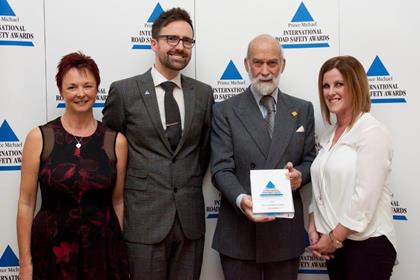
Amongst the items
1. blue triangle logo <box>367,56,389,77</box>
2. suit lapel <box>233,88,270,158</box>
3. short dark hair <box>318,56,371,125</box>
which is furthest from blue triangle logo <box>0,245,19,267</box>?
blue triangle logo <box>367,56,389,77</box>

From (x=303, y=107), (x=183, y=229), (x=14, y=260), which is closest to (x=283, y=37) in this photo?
(x=303, y=107)

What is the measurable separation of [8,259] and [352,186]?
2202 millimetres

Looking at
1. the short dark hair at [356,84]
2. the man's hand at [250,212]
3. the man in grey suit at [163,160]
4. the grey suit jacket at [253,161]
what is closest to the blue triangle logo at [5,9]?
the man in grey suit at [163,160]

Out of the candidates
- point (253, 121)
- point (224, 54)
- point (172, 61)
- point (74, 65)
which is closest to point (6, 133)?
point (74, 65)

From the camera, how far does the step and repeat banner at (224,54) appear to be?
8.46 ft

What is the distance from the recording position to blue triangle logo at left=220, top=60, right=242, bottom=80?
8.70ft

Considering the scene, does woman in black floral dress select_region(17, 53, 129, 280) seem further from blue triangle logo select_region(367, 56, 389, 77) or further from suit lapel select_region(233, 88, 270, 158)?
blue triangle logo select_region(367, 56, 389, 77)

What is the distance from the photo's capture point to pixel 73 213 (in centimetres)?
201

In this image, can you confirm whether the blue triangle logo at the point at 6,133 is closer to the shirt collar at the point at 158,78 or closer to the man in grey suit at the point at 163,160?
the man in grey suit at the point at 163,160

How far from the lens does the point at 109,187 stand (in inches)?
81.7

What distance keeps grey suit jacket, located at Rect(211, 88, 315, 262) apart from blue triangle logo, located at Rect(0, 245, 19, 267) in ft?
4.51

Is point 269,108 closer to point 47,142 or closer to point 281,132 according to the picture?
point 281,132

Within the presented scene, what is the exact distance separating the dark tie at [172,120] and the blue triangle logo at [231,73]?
1.69 feet

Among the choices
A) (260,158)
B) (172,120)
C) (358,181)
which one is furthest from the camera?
(172,120)
